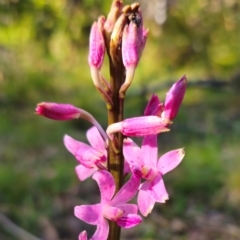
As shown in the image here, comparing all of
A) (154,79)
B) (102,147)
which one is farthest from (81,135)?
(102,147)

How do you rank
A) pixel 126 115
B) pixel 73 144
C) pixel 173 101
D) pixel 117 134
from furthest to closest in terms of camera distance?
pixel 126 115
pixel 73 144
pixel 117 134
pixel 173 101

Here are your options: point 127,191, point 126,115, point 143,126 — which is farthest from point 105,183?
point 126,115

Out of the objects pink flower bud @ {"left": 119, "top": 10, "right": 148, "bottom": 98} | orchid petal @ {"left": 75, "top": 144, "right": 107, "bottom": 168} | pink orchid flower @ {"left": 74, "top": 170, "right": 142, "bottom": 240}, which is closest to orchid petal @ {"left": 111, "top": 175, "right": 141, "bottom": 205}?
pink orchid flower @ {"left": 74, "top": 170, "right": 142, "bottom": 240}

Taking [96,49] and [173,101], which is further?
[96,49]

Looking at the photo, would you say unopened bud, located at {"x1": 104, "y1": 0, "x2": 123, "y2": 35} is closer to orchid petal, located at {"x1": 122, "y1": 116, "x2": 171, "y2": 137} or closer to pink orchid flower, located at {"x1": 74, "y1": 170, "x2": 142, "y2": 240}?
orchid petal, located at {"x1": 122, "y1": 116, "x2": 171, "y2": 137}

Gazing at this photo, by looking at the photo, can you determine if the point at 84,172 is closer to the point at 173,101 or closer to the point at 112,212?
the point at 112,212

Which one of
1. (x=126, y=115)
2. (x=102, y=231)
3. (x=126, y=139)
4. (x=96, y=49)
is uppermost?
(x=96, y=49)

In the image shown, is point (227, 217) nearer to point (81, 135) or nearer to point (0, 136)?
point (81, 135)
